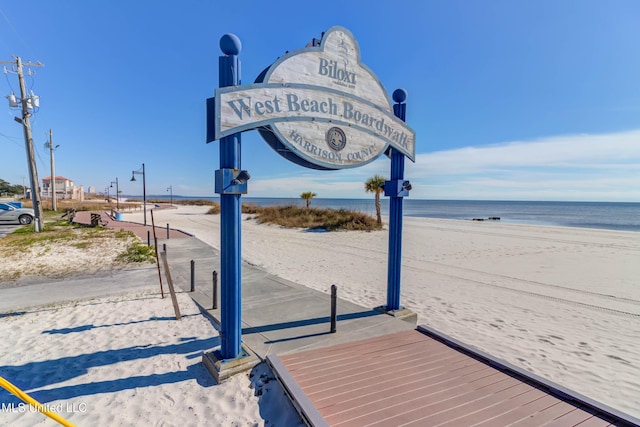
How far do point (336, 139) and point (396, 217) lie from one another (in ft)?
6.67

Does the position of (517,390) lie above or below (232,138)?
below

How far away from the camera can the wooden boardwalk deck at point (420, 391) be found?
3.19 metres

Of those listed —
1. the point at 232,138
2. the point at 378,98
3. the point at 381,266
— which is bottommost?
the point at 381,266

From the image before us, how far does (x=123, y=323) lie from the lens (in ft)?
19.2

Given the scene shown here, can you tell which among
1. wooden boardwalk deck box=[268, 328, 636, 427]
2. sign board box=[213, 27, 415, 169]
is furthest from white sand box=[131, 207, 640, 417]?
sign board box=[213, 27, 415, 169]

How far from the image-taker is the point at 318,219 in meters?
26.2

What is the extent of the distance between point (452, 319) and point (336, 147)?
447cm

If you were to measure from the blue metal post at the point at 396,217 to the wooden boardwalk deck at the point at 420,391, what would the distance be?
148cm

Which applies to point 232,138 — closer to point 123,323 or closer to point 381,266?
point 123,323

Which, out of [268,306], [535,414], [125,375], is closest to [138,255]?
[268,306]

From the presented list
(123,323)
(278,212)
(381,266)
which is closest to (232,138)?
(123,323)

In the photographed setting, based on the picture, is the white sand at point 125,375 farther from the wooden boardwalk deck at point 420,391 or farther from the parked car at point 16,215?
the parked car at point 16,215

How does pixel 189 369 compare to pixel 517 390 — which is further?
pixel 189 369

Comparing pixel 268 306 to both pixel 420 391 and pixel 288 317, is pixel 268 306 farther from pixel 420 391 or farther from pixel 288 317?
pixel 420 391
